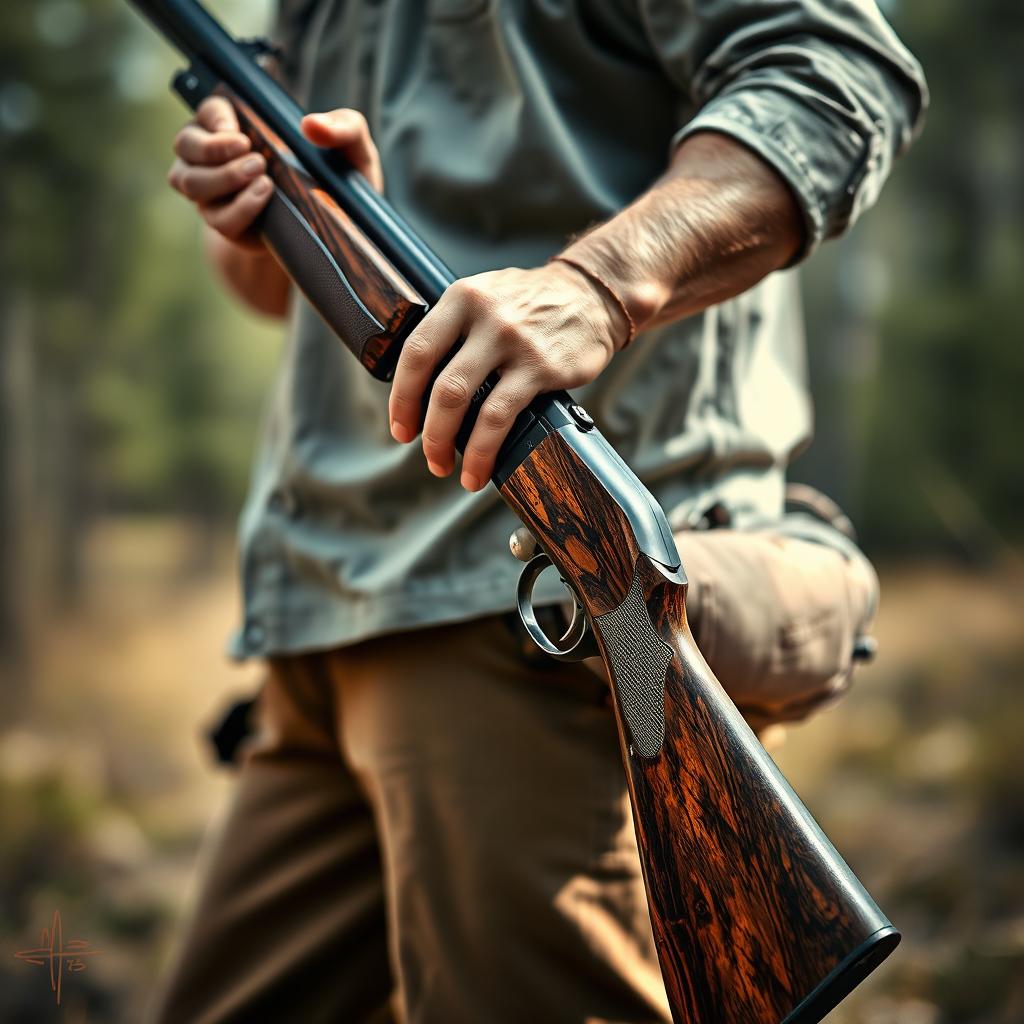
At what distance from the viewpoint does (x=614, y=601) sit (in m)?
1.09

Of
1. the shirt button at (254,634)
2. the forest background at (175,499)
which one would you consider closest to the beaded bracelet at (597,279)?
the shirt button at (254,634)

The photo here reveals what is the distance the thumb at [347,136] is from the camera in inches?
50.0

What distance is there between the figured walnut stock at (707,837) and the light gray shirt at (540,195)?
0.69 feet

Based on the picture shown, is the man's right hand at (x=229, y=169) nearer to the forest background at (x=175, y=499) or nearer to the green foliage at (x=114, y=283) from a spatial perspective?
the forest background at (x=175, y=499)

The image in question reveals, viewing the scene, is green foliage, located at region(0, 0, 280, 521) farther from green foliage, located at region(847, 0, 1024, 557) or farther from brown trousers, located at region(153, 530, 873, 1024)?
brown trousers, located at region(153, 530, 873, 1024)

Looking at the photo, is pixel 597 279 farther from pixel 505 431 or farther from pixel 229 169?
pixel 229 169

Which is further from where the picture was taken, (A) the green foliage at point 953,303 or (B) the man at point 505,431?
(A) the green foliage at point 953,303

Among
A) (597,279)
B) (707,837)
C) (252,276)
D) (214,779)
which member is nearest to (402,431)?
(597,279)

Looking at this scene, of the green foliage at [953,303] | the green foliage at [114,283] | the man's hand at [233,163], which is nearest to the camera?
the man's hand at [233,163]

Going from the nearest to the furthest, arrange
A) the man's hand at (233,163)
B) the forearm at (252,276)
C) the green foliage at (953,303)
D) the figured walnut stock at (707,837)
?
1. the figured walnut stock at (707,837)
2. the man's hand at (233,163)
3. the forearm at (252,276)
4. the green foliage at (953,303)

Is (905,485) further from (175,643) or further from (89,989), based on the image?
(89,989)

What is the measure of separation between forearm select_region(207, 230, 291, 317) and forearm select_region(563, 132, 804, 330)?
82 cm

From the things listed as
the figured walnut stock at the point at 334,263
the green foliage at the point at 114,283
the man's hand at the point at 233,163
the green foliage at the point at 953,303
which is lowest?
the green foliage at the point at 953,303

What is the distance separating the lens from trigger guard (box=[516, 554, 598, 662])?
1124mm
